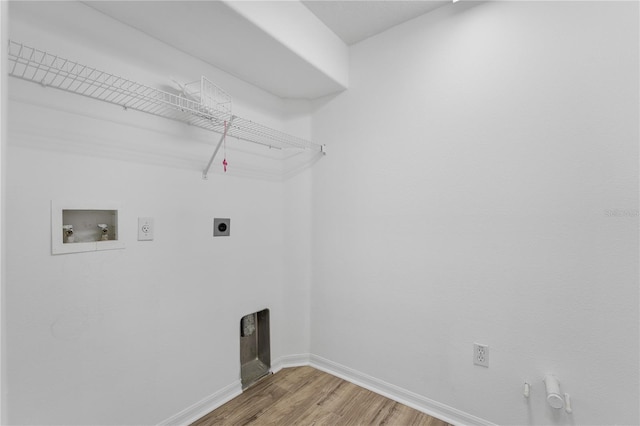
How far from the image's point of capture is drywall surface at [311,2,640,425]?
4.39 ft

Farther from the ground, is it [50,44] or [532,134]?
[50,44]

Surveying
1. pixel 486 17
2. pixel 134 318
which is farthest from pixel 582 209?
pixel 134 318

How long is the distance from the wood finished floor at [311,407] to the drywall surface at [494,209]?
170mm

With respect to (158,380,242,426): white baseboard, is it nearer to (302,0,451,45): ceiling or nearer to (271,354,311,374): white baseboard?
(271,354,311,374): white baseboard

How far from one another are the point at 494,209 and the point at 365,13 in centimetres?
145

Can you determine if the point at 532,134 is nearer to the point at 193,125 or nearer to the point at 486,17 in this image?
the point at 486,17

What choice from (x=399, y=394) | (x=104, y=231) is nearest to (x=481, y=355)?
(x=399, y=394)

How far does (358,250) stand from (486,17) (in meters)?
1.60

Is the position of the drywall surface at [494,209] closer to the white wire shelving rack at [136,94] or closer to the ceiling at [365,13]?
the ceiling at [365,13]

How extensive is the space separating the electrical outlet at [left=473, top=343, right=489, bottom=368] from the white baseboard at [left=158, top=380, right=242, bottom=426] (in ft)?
5.01

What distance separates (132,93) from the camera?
A: 1301 millimetres

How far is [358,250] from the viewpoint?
83.5 inches

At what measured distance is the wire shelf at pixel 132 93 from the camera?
1155 mm

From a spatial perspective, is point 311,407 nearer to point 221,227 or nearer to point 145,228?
point 221,227
